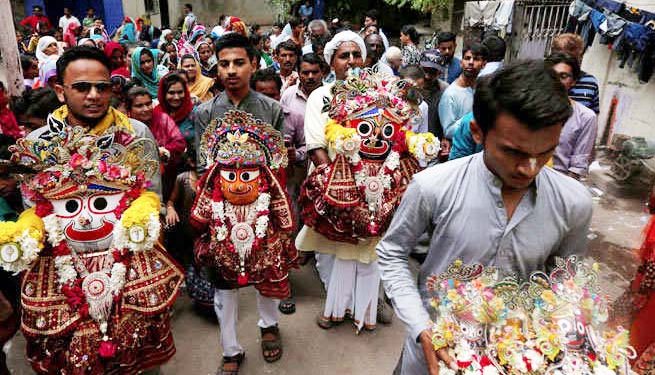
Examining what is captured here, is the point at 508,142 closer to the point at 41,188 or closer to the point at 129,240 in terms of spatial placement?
the point at 129,240

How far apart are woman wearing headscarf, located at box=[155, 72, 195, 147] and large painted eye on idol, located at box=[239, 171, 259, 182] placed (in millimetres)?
1692

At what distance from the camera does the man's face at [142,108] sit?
13.1ft

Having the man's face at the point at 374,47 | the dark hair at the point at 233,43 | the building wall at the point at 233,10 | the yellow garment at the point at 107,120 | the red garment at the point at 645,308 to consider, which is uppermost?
the building wall at the point at 233,10

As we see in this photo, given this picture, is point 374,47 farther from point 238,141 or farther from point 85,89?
point 85,89

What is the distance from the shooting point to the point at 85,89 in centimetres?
263

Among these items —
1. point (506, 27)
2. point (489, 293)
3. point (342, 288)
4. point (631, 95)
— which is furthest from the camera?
point (506, 27)

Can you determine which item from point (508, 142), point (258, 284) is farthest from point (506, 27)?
point (508, 142)

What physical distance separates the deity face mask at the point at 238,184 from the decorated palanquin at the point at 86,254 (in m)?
0.60

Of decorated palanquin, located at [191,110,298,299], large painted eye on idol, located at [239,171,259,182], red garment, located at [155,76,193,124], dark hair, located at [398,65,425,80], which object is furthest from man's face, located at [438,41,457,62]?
large painted eye on idol, located at [239,171,259,182]

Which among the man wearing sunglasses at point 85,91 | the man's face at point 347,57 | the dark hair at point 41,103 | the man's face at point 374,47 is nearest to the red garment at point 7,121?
the dark hair at point 41,103

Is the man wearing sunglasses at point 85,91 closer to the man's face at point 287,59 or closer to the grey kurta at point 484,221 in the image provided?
the grey kurta at point 484,221

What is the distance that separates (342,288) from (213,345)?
1116 millimetres

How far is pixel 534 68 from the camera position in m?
1.45

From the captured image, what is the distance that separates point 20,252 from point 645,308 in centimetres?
350
